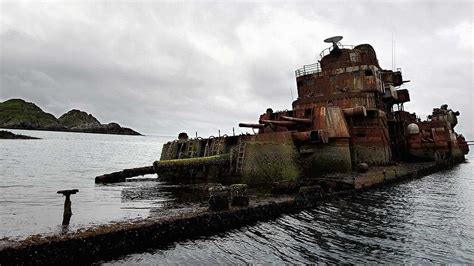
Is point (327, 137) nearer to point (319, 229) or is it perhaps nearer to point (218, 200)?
point (319, 229)

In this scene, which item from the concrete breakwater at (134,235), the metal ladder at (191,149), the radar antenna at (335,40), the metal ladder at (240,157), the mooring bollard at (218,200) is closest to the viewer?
the concrete breakwater at (134,235)

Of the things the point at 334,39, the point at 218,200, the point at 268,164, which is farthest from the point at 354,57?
the point at 218,200

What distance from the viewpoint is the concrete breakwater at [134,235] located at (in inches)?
258

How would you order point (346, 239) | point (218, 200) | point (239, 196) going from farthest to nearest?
point (239, 196), point (218, 200), point (346, 239)

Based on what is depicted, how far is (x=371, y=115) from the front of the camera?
23016 millimetres

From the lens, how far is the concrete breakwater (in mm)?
6543

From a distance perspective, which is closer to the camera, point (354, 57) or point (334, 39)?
point (354, 57)

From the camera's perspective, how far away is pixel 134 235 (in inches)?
310

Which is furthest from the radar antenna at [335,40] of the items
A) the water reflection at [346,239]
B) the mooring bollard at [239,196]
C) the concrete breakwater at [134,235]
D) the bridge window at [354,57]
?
the mooring bollard at [239,196]

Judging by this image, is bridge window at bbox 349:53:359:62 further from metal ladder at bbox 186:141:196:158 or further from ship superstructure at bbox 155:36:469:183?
metal ladder at bbox 186:141:196:158

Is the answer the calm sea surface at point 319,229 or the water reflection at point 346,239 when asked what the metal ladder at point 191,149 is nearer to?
the calm sea surface at point 319,229

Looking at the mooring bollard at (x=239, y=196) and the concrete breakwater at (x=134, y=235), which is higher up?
the mooring bollard at (x=239, y=196)

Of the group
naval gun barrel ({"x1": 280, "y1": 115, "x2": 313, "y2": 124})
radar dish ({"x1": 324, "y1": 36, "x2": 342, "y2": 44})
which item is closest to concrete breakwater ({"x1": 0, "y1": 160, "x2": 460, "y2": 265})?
naval gun barrel ({"x1": 280, "y1": 115, "x2": 313, "y2": 124})

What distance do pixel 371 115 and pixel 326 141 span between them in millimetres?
7357
